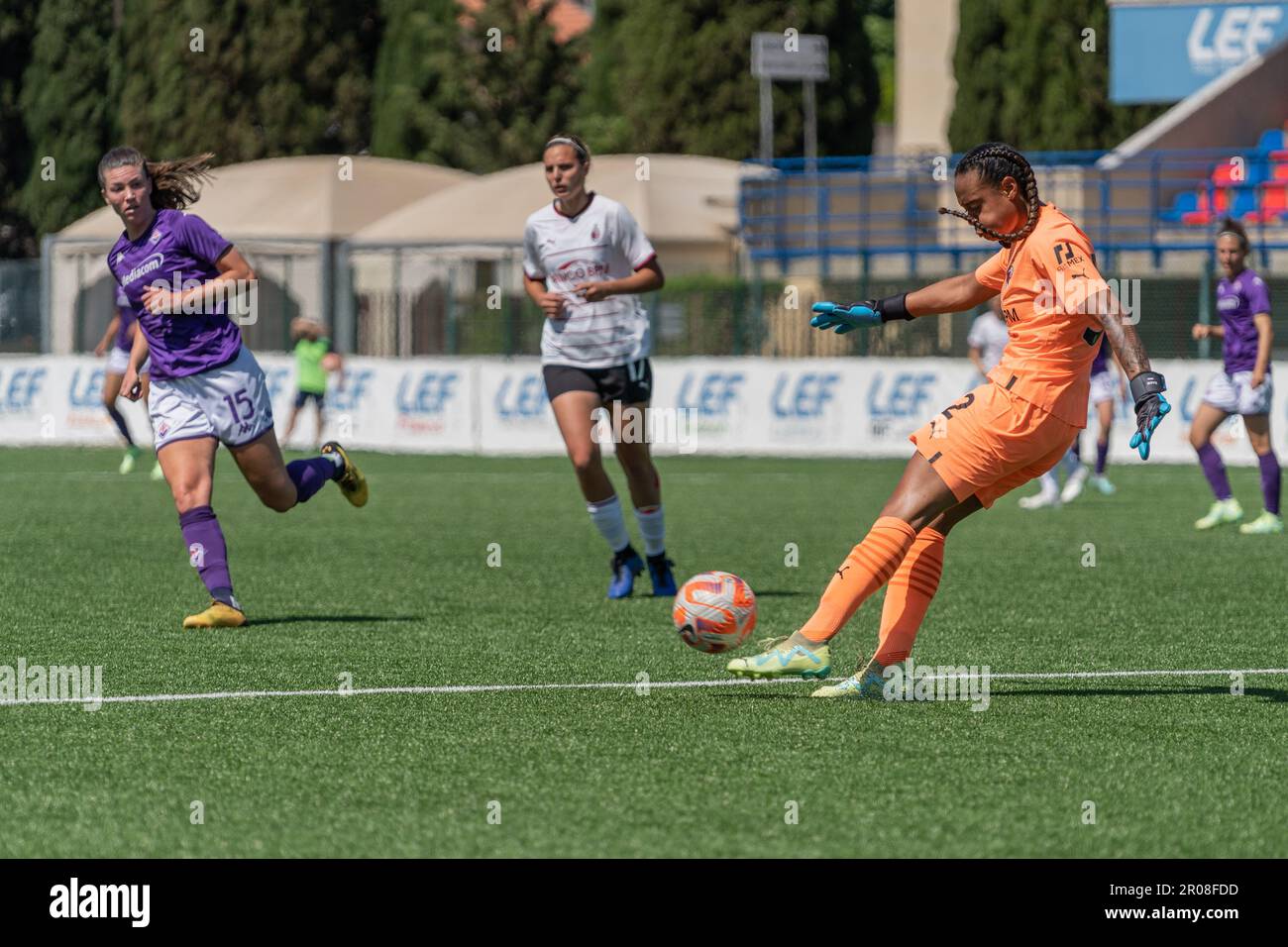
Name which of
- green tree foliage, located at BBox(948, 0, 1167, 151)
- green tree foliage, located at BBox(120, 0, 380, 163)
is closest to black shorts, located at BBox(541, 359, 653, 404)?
green tree foliage, located at BBox(948, 0, 1167, 151)

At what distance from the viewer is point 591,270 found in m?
11.6

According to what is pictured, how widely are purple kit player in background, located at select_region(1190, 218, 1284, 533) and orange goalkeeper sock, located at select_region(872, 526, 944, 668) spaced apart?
7660 millimetres

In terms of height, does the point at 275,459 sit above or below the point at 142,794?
above

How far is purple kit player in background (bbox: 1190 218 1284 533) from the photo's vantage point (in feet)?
51.0

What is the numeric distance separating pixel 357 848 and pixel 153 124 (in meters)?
50.6

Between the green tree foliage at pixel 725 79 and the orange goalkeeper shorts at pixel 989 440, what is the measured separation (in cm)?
4174

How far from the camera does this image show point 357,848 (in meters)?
5.75

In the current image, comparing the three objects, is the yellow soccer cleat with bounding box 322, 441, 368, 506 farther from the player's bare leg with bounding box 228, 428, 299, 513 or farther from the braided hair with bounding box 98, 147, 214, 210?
the braided hair with bounding box 98, 147, 214, 210

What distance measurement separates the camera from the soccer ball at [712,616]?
827 centimetres

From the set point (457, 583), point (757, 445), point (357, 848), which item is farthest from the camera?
point (757, 445)

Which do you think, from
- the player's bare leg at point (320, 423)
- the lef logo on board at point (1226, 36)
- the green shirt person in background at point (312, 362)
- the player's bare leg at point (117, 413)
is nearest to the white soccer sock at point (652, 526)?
the player's bare leg at point (117, 413)

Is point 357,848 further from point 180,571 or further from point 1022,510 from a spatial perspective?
point 1022,510

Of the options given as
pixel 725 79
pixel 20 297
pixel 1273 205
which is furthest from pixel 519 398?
pixel 725 79
